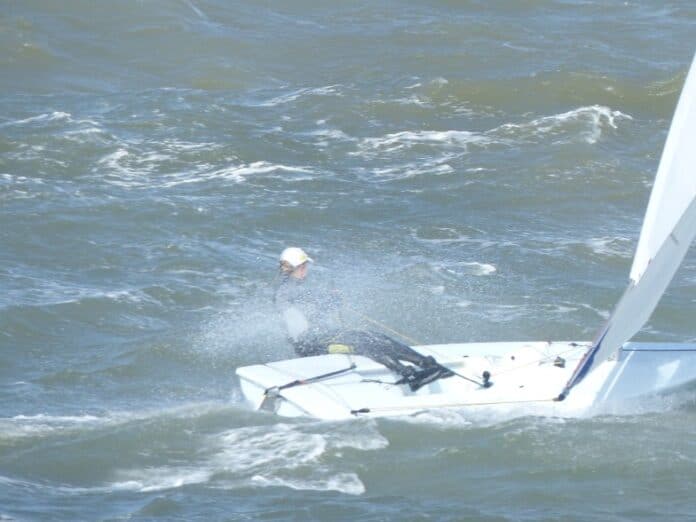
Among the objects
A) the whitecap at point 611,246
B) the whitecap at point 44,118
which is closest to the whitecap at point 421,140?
the whitecap at point 611,246

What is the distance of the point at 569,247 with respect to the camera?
13.0m

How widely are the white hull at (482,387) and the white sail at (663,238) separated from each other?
219 millimetres

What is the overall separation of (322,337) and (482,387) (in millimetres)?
1311

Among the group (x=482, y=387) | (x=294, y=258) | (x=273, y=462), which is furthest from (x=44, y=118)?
(x=273, y=462)

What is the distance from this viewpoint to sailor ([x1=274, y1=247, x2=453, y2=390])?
9.22m

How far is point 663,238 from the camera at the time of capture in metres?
8.60

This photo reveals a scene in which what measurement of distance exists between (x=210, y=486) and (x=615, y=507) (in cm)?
237

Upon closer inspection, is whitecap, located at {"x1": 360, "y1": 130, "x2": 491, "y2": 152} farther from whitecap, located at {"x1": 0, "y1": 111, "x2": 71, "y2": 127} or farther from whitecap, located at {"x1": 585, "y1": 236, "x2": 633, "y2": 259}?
whitecap, located at {"x1": 0, "y1": 111, "x2": 71, "y2": 127}

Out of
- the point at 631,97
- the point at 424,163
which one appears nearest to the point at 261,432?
the point at 424,163

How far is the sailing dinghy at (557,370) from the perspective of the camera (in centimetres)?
859

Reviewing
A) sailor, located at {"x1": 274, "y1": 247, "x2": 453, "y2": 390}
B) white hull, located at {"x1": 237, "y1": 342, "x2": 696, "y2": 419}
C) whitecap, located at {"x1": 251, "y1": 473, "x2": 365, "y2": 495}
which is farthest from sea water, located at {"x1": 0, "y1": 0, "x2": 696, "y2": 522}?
sailor, located at {"x1": 274, "y1": 247, "x2": 453, "y2": 390}

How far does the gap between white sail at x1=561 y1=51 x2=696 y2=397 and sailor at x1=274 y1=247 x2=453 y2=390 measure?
1060 millimetres

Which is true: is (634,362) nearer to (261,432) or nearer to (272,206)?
(261,432)

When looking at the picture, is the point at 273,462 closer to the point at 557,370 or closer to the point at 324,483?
the point at 324,483
